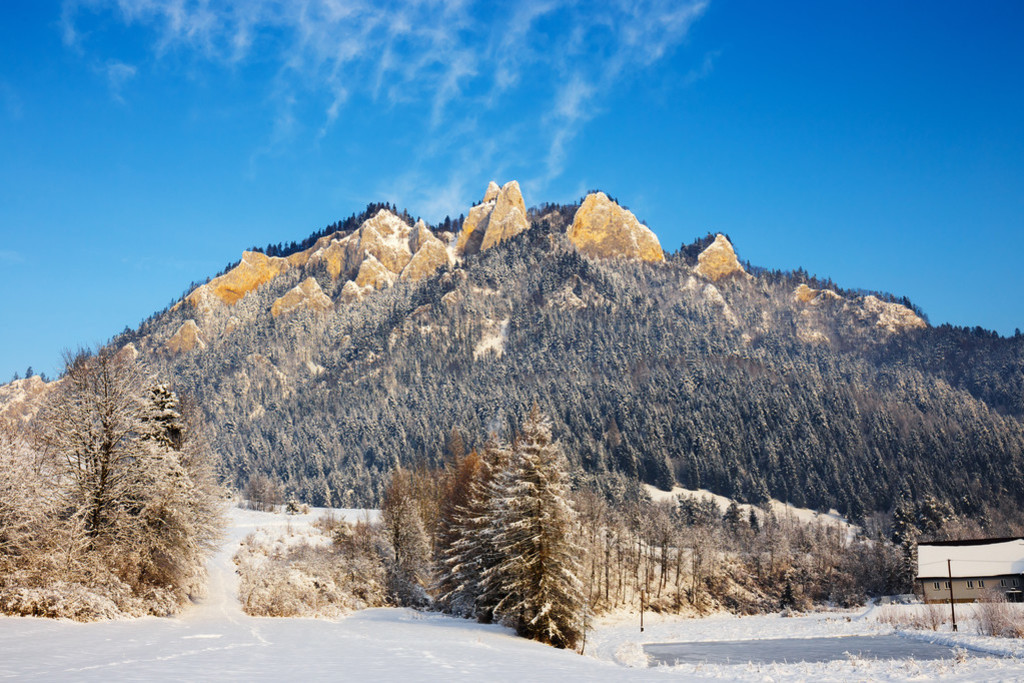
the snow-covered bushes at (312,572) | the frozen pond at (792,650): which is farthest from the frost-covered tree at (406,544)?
the frozen pond at (792,650)

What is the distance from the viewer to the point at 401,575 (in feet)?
165

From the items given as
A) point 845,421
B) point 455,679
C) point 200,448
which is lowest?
point 455,679

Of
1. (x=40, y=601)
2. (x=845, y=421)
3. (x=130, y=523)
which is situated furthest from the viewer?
(x=845, y=421)

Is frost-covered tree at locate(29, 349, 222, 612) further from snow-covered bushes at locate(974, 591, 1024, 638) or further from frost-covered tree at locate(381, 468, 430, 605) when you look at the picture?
snow-covered bushes at locate(974, 591, 1024, 638)

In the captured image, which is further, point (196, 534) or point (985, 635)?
point (985, 635)

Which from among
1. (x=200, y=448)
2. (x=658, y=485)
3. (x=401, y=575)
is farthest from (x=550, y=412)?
(x=200, y=448)

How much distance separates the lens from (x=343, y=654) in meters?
18.5

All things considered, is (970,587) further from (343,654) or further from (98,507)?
(98,507)

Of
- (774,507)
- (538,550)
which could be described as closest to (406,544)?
(538,550)

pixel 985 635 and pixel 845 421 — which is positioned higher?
pixel 845 421

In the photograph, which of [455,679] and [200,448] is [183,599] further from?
[455,679]

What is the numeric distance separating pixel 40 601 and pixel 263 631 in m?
7.54

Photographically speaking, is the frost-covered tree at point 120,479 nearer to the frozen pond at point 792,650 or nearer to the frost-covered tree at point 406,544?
the frost-covered tree at point 406,544

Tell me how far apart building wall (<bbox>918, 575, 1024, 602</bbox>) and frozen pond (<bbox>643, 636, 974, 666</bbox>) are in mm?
23776
